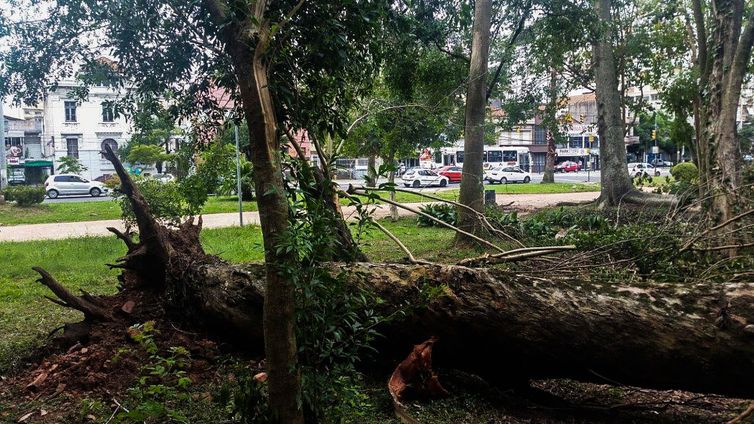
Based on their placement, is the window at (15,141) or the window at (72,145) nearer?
the window at (72,145)

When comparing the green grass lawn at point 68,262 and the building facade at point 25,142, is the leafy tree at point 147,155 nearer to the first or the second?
the building facade at point 25,142

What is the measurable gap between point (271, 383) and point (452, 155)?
5239 cm

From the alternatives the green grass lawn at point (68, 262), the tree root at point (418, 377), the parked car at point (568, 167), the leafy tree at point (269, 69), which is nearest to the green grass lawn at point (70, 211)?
the green grass lawn at point (68, 262)

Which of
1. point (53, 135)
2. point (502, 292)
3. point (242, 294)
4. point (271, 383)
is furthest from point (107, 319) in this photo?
point (53, 135)

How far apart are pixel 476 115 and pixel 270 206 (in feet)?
26.3

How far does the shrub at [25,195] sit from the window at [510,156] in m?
41.5

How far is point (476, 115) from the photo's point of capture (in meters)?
10.1

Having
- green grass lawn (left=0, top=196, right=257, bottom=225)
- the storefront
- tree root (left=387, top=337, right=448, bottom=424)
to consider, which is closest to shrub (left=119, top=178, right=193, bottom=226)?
tree root (left=387, top=337, right=448, bottom=424)

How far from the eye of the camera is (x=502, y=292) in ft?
12.3

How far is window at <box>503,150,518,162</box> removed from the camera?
55.4m

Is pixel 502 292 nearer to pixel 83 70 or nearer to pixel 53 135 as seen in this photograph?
pixel 83 70

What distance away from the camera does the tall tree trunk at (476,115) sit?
388 inches

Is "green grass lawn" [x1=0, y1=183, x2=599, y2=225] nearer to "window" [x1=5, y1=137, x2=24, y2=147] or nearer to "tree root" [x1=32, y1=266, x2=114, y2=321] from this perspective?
"tree root" [x1=32, y1=266, x2=114, y2=321]

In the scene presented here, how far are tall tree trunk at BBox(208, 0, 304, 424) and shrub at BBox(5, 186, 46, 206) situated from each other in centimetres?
2139
